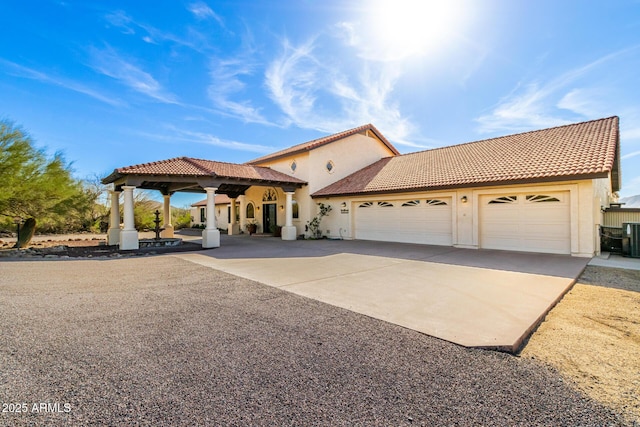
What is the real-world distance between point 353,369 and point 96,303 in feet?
16.8

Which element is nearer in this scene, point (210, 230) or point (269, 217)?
point (210, 230)

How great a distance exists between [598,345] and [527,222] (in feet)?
30.0

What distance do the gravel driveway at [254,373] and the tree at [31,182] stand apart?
442 inches

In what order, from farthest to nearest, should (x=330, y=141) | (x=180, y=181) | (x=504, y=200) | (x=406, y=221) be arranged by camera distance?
(x=330, y=141), (x=406, y=221), (x=180, y=181), (x=504, y=200)

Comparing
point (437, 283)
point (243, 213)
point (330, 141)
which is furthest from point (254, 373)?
point (243, 213)

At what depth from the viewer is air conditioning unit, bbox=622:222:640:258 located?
407 inches

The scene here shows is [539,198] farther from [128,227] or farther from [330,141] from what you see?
[128,227]

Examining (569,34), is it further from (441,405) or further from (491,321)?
(441,405)

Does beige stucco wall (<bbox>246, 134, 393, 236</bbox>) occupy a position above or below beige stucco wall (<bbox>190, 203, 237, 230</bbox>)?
above

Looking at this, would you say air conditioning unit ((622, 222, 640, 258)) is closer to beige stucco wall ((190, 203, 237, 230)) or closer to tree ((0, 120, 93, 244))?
tree ((0, 120, 93, 244))

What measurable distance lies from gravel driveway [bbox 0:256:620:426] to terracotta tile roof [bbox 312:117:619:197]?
10099 mm

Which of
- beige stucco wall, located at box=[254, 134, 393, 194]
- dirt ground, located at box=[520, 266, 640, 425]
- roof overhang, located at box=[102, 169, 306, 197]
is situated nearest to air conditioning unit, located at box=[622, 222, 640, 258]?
dirt ground, located at box=[520, 266, 640, 425]

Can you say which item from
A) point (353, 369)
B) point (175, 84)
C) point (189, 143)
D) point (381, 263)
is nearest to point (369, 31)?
point (381, 263)

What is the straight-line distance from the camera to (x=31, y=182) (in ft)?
43.2
